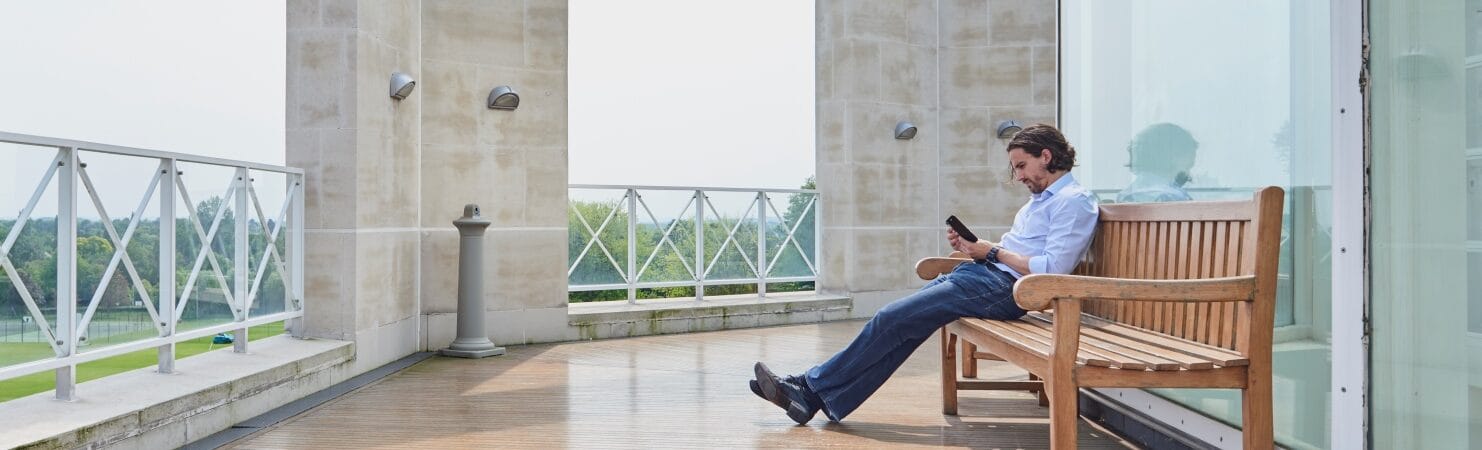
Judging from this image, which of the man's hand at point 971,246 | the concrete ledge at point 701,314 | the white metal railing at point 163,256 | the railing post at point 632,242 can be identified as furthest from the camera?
the railing post at point 632,242

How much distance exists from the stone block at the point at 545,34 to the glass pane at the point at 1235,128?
11.4 ft

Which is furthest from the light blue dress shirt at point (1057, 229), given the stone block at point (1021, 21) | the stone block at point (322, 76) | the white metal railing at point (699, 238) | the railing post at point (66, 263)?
the stone block at point (1021, 21)

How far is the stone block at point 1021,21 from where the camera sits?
26.8 feet

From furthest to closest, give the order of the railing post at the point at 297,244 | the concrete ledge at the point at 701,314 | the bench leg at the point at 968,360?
the concrete ledge at the point at 701,314
the railing post at the point at 297,244
the bench leg at the point at 968,360

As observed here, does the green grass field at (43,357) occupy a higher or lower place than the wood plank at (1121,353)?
lower

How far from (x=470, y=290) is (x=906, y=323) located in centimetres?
315

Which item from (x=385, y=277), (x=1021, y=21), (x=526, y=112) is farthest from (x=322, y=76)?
(x=1021, y=21)

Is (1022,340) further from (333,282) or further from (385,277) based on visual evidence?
(385,277)

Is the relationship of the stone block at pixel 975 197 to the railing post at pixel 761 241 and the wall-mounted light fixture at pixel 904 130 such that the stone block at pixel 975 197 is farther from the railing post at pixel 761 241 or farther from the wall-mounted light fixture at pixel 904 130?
the railing post at pixel 761 241

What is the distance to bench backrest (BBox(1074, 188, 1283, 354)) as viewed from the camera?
7.83 feet

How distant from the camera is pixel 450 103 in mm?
5910

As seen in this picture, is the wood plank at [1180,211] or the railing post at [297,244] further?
the railing post at [297,244]

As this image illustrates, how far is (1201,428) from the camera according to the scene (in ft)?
9.37

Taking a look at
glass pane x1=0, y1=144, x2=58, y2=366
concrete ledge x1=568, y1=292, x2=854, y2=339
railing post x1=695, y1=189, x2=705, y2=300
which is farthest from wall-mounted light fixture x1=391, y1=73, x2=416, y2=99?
railing post x1=695, y1=189, x2=705, y2=300
